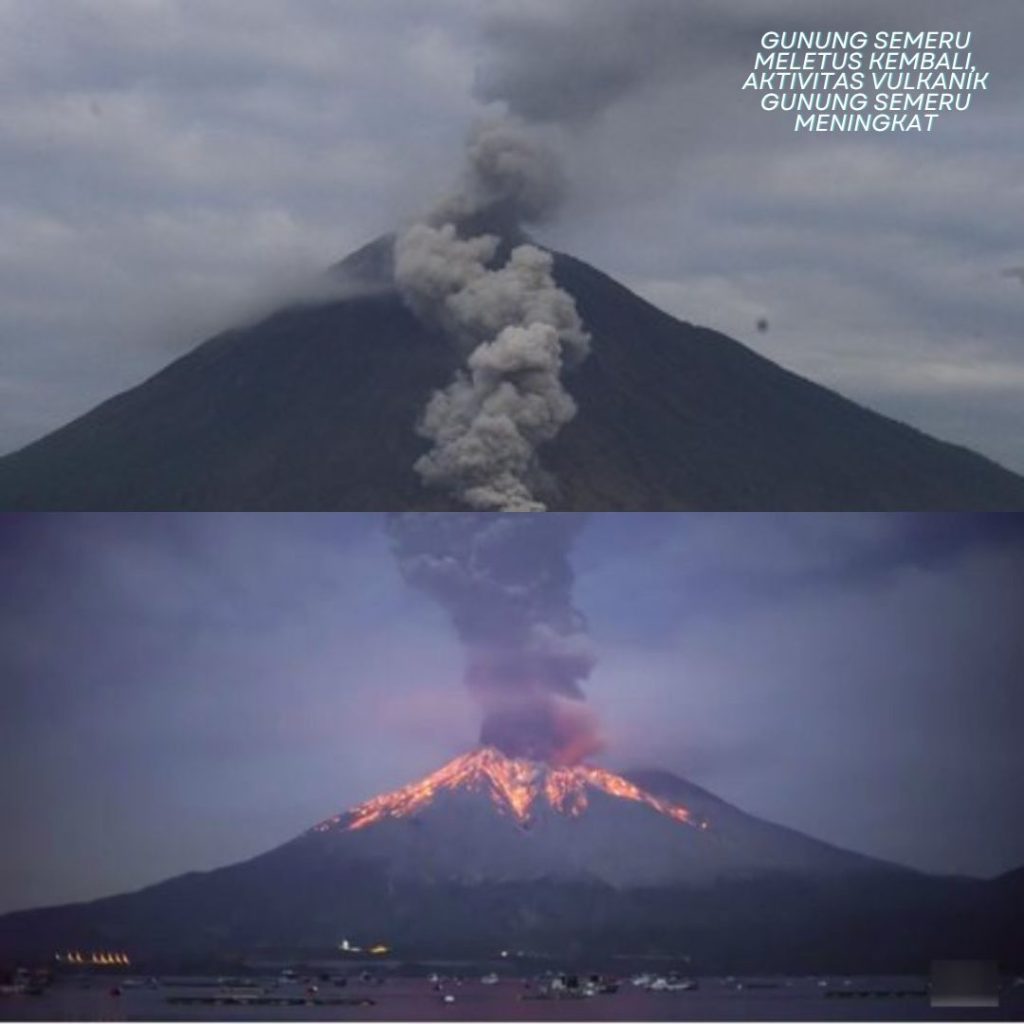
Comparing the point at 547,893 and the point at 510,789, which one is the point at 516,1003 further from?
the point at 510,789

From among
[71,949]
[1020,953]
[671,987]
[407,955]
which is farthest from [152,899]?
[1020,953]

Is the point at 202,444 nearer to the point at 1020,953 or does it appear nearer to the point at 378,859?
the point at 378,859

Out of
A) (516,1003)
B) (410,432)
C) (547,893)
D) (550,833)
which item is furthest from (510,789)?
(410,432)

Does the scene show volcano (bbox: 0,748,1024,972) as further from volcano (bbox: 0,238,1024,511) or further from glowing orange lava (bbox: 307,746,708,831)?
volcano (bbox: 0,238,1024,511)

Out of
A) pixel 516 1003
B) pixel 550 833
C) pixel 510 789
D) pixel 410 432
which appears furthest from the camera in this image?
pixel 410 432

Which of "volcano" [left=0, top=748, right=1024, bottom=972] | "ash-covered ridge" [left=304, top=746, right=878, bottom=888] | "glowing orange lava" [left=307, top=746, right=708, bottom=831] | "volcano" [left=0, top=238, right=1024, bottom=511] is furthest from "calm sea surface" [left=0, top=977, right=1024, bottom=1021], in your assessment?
"volcano" [left=0, top=238, right=1024, bottom=511]

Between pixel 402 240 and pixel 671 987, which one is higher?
pixel 402 240

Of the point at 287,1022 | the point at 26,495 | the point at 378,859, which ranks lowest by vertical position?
the point at 287,1022
